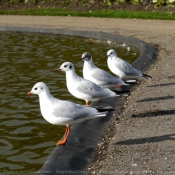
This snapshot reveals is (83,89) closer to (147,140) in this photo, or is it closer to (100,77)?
(100,77)

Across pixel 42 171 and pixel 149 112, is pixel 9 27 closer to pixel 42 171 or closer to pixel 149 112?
pixel 149 112

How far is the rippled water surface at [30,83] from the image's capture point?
21.5ft

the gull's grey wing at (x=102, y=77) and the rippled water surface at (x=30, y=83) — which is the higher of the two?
the gull's grey wing at (x=102, y=77)

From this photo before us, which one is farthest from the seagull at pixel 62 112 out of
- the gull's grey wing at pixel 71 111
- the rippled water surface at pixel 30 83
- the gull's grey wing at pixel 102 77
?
the gull's grey wing at pixel 102 77

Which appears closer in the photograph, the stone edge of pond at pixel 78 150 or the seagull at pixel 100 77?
the stone edge of pond at pixel 78 150

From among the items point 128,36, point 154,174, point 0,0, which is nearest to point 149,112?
point 154,174

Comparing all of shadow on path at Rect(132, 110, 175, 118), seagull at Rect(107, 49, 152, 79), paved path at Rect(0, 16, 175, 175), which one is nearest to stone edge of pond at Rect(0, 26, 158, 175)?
paved path at Rect(0, 16, 175, 175)

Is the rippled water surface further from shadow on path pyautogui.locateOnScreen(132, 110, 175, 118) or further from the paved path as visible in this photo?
shadow on path pyautogui.locateOnScreen(132, 110, 175, 118)

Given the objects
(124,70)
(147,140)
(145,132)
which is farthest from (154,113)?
(124,70)

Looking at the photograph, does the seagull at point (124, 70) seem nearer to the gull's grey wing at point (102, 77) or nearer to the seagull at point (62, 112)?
the gull's grey wing at point (102, 77)

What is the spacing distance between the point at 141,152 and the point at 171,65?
240 inches

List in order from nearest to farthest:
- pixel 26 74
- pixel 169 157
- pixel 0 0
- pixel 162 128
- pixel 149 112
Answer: pixel 169 157 → pixel 162 128 → pixel 149 112 → pixel 26 74 → pixel 0 0

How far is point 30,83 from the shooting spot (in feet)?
33.6

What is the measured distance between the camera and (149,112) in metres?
7.60
